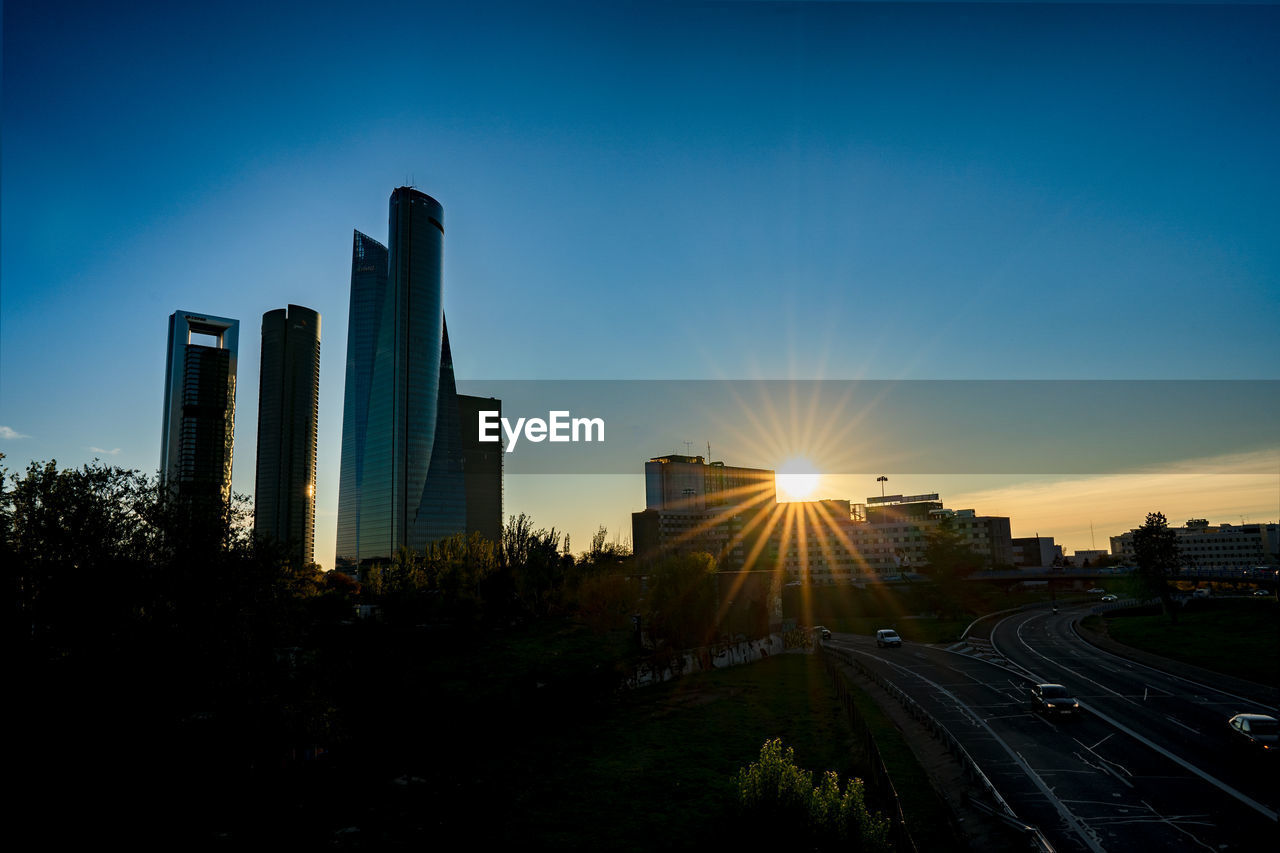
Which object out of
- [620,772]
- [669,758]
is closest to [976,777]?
[669,758]

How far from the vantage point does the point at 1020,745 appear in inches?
1281

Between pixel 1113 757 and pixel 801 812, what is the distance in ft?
58.2

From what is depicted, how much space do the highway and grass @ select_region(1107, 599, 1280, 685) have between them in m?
6.67

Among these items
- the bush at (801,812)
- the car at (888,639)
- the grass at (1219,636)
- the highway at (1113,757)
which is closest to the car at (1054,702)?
the highway at (1113,757)

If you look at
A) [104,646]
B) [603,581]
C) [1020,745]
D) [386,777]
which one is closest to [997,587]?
[603,581]

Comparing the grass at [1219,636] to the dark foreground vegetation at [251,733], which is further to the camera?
the grass at [1219,636]

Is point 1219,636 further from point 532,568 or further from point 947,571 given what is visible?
point 532,568

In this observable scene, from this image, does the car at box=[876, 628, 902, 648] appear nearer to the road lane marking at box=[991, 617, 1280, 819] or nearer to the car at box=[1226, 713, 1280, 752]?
the road lane marking at box=[991, 617, 1280, 819]

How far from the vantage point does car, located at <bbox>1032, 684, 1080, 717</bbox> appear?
36781 mm

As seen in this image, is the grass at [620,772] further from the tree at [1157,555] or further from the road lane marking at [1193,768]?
the tree at [1157,555]

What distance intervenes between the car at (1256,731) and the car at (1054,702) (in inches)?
287

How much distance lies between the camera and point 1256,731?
28531mm

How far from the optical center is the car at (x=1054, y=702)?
36.8 m

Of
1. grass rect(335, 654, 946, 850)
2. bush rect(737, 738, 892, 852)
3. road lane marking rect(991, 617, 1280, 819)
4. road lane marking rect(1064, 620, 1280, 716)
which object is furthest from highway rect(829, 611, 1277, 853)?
bush rect(737, 738, 892, 852)
